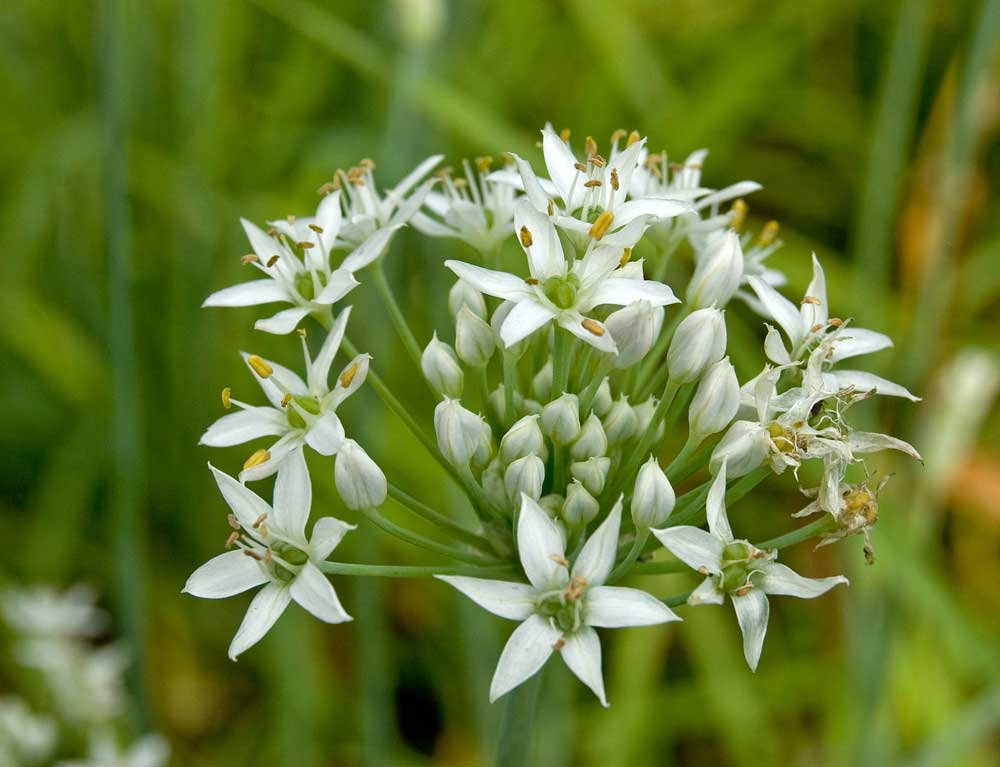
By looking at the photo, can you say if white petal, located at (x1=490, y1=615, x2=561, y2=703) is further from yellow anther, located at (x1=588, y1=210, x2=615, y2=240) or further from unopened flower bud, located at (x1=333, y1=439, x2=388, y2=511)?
yellow anther, located at (x1=588, y1=210, x2=615, y2=240)

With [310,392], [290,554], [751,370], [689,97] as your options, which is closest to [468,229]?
[310,392]

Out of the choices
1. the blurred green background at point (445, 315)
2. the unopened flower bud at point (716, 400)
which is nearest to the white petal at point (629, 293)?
the unopened flower bud at point (716, 400)

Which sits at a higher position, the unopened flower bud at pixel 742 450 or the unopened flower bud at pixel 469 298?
the unopened flower bud at pixel 469 298

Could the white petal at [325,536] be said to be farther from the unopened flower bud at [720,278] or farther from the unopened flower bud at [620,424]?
the unopened flower bud at [720,278]

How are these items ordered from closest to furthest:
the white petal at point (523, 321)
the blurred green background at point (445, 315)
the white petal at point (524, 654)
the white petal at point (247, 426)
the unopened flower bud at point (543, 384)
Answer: the white petal at point (524, 654) < the white petal at point (523, 321) < the white petal at point (247, 426) < the unopened flower bud at point (543, 384) < the blurred green background at point (445, 315)

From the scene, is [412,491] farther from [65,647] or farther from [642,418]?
[642,418]

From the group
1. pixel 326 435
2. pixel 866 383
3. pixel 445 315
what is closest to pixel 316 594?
pixel 326 435

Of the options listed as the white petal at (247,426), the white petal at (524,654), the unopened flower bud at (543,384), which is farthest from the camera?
the unopened flower bud at (543,384)
